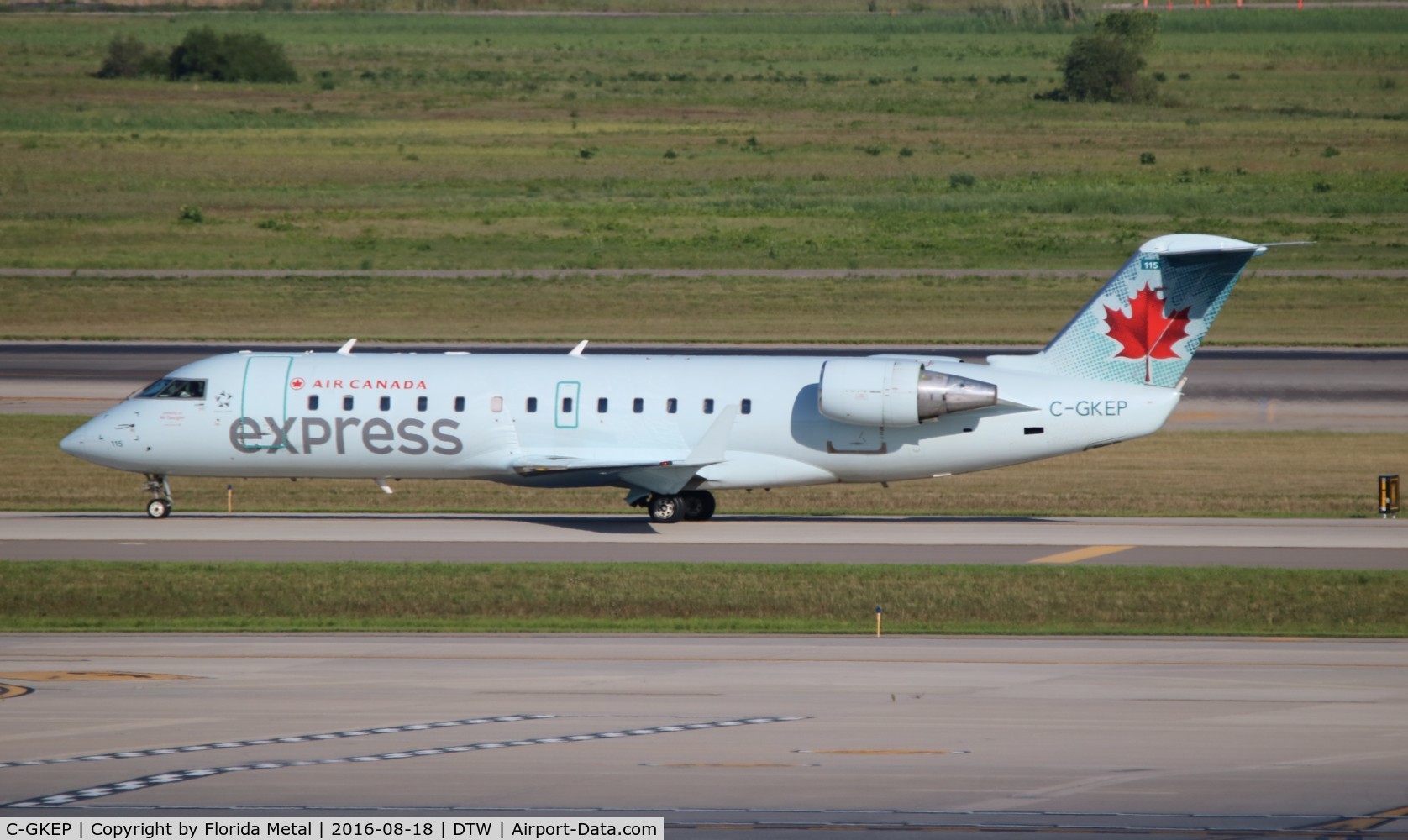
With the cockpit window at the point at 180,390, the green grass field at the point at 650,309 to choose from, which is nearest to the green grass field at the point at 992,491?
the cockpit window at the point at 180,390

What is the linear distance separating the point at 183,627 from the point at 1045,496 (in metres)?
21.4

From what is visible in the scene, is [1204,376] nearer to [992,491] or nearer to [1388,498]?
[992,491]

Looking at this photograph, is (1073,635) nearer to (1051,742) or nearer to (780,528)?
(1051,742)

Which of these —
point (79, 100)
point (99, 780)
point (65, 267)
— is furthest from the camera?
point (79, 100)

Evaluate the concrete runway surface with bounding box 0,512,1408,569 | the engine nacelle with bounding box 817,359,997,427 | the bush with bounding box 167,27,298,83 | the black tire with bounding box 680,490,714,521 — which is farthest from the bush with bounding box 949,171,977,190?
the bush with bounding box 167,27,298,83

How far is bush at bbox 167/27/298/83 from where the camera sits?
6181 inches

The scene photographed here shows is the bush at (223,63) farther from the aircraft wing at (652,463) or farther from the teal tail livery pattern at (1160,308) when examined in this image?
the teal tail livery pattern at (1160,308)

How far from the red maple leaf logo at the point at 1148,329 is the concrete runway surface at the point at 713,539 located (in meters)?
3.72

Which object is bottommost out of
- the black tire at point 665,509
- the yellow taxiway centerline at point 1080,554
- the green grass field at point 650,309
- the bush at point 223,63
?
the yellow taxiway centerline at point 1080,554

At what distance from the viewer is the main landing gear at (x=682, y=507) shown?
3812 cm

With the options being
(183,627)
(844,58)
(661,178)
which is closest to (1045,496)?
(183,627)

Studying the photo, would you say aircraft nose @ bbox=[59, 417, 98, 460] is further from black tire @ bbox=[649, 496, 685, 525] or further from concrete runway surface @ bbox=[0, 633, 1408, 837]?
black tire @ bbox=[649, 496, 685, 525]

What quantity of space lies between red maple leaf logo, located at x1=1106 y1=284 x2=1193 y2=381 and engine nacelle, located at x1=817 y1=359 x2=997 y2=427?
2.98 metres

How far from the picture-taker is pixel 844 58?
182 metres
